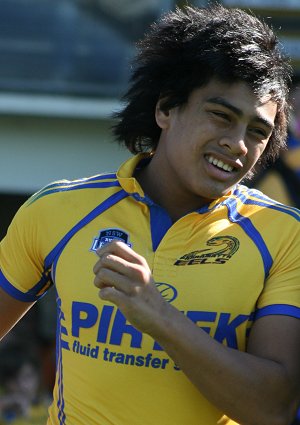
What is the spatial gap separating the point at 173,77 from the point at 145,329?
923mm

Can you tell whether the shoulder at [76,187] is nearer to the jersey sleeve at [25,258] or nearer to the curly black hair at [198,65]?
the jersey sleeve at [25,258]

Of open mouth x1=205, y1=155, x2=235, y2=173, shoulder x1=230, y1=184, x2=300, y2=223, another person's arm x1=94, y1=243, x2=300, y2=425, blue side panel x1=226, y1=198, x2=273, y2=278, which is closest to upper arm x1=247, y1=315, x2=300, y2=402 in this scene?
another person's arm x1=94, y1=243, x2=300, y2=425

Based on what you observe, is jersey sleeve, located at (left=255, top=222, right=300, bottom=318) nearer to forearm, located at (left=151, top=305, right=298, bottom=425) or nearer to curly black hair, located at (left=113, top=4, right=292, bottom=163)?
forearm, located at (left=151, top=305, right=298, bottom=425)

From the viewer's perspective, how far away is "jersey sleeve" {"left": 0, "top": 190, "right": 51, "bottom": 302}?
339cm

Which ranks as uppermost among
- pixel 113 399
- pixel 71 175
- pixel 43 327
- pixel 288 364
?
pixel 288 364

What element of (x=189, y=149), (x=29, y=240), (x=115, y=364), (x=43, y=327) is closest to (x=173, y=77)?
(x=189, y=149)

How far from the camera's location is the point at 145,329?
2855mm

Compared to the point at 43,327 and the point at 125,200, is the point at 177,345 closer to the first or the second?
the point at 125,200

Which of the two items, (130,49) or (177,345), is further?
(130,49)

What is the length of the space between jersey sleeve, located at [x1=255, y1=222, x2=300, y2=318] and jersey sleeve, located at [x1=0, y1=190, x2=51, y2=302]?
0.68 meters

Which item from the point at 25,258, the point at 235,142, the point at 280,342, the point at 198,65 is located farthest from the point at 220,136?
the point at 25,258

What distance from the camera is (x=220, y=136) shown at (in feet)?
10.5

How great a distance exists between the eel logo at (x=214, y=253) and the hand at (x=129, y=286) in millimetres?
378

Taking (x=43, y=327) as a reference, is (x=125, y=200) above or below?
above
